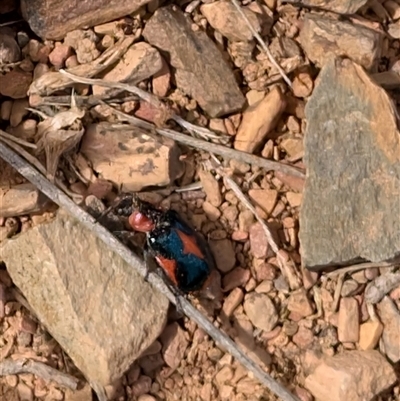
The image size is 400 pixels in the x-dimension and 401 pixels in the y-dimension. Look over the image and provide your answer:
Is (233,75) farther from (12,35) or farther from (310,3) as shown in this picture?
(12,35)

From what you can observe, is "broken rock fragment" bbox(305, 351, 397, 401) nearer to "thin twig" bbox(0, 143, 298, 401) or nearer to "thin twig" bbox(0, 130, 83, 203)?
"thin twig" bbox(0, 143, 298, 401)

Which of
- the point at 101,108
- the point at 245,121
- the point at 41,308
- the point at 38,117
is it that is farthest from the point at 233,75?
the point at 41,308

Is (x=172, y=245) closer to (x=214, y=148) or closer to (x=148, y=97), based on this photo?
(x=214, y=148)

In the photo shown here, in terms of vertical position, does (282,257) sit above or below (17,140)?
below

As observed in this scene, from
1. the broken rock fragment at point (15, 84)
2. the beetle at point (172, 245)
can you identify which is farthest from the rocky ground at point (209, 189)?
the beetle at point (172, 245)

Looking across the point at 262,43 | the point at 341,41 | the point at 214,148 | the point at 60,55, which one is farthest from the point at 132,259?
the point at 341,41

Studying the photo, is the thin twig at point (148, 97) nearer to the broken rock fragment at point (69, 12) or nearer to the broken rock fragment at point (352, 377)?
the broken rock fragment at point (69, 12)

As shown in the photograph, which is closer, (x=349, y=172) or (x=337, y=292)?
(x=349, y=172)
